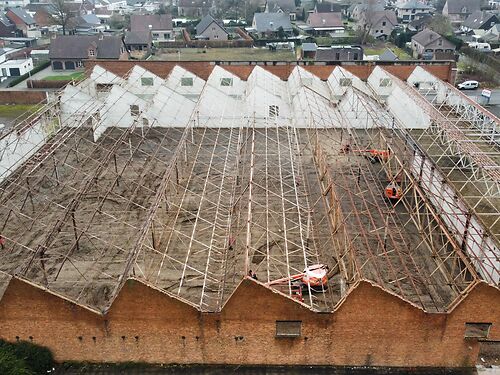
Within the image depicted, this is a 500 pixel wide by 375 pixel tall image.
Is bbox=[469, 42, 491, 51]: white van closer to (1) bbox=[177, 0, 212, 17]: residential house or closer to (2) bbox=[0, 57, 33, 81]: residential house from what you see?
(2) bbox=[0, 57, 33, 81]: residential house

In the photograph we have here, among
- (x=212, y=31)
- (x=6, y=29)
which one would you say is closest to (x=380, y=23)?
(x=212, y=31)

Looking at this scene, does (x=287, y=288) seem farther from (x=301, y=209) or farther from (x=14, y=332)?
(x=14, y=332)

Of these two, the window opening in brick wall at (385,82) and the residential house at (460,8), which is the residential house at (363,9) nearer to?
the residential house at (460,8)

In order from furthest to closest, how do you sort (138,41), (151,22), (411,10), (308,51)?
(411,10) → (151,22) → (138,41) → (308,51)

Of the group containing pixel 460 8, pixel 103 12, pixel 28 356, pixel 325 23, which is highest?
pixel 28 356

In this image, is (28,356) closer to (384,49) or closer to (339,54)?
(339,54)

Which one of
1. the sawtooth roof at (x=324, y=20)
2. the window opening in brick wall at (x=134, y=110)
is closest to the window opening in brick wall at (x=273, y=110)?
the window opening in brick wall at (x=134, y=110)

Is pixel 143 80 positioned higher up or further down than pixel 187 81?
higher up
